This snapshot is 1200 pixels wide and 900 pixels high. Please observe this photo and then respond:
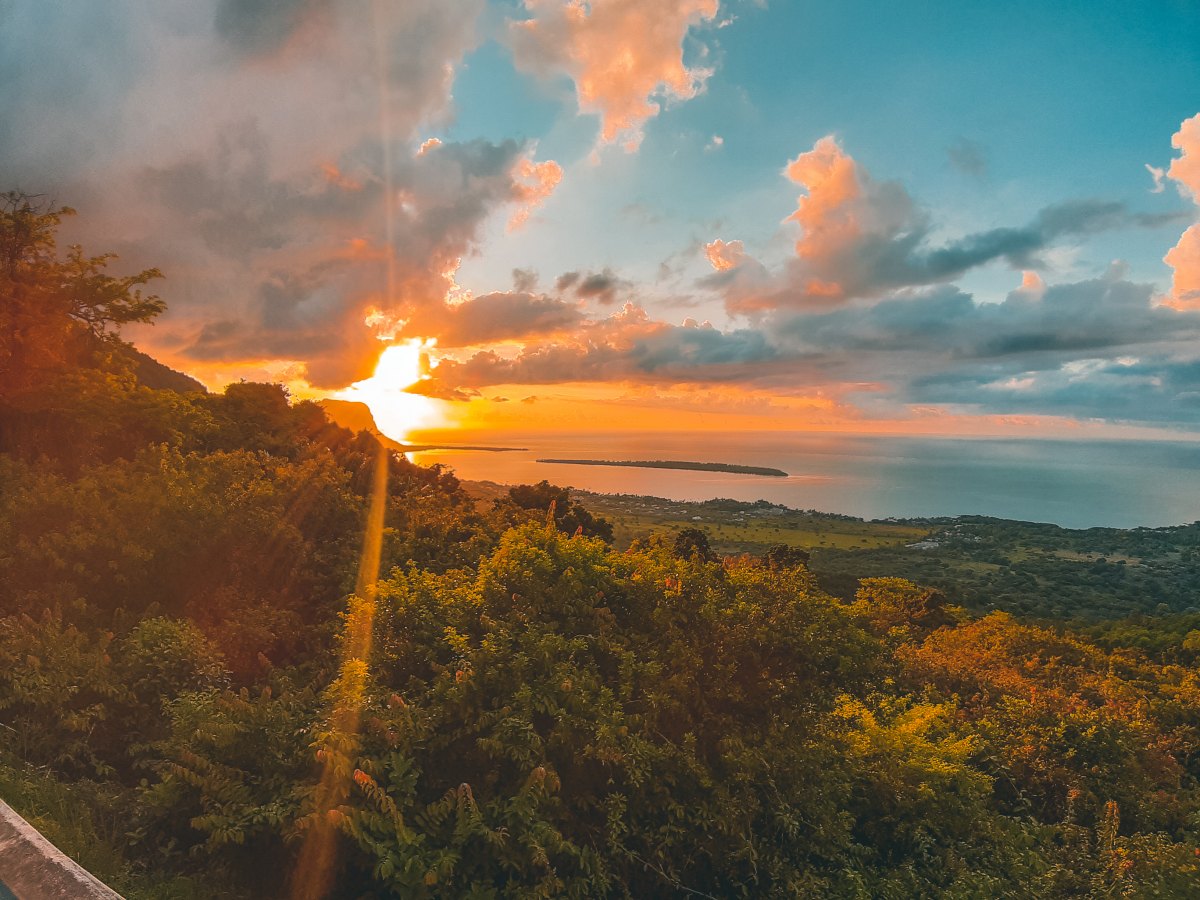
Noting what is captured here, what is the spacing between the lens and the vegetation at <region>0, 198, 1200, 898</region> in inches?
200

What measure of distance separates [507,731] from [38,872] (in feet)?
12.0

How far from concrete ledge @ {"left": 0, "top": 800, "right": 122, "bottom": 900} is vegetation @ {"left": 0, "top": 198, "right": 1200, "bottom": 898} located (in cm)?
238

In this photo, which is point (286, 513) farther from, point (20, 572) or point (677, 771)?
point (677, 771)

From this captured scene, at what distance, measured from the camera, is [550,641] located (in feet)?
21.4

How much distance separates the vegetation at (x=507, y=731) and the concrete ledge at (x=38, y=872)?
238 cm

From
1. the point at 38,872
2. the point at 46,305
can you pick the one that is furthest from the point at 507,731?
the point at 46,305

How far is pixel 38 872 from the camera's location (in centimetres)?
222

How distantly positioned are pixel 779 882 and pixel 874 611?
24.7m

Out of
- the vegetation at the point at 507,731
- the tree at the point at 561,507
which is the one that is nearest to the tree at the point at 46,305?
the vegetation at the point at 507,731

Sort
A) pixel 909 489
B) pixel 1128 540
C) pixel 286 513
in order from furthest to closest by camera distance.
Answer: pixel 909 489 → pixel 1128 540 → pixel 286 513

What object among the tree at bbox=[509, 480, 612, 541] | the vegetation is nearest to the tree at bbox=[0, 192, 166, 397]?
the vegetation

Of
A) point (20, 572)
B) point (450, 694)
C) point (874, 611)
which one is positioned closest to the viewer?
point (450, 694)

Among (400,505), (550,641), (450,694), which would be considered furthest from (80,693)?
(400,505)

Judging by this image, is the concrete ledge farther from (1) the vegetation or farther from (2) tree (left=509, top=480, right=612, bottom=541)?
(2) tree (left=509, top=480, right=612, bottom=541)
